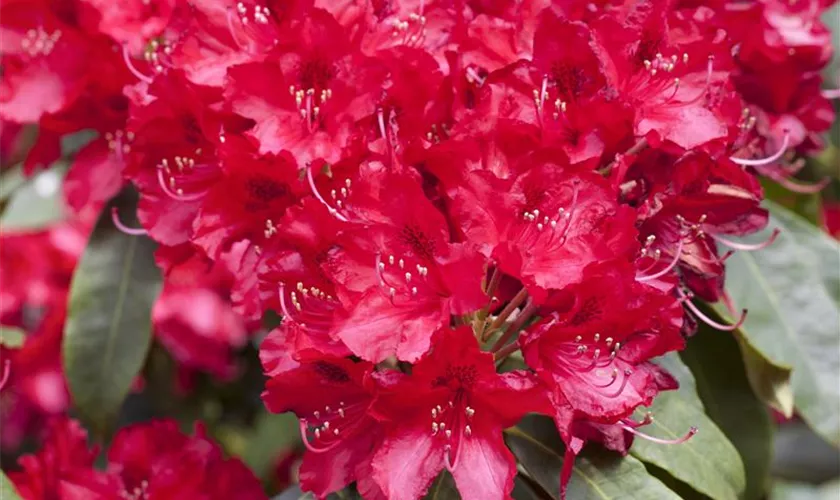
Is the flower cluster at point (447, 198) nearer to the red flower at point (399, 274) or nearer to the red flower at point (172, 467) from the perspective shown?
the red flower at point (399, 274)

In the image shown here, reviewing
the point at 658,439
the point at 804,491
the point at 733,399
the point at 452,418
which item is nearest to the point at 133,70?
the point at 452,418

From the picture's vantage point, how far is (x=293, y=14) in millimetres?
974

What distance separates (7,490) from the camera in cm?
104

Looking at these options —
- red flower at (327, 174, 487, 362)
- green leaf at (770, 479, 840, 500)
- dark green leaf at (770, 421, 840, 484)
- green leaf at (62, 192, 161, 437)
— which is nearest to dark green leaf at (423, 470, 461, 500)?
red flower at (327, 174, 487, 362)

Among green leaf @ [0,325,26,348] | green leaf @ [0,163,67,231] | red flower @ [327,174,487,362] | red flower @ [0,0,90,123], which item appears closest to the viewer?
red flower @ [327,174,487,362]

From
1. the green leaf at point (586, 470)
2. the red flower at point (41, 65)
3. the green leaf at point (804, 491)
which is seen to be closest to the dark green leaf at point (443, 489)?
the green leaf at point (586, 470)

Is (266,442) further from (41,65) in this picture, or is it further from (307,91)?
(307,91)

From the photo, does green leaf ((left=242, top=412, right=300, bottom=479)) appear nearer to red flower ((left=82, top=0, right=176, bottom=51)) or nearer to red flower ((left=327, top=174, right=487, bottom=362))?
red flower ((left=82, top=0, right=176, bottom=51))

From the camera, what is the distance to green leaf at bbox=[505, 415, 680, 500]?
92cm

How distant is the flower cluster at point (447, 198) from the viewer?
2.78 feet

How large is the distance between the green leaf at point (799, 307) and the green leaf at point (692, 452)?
0.18 metres

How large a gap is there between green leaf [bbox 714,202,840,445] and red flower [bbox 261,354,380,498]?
0.44 meters

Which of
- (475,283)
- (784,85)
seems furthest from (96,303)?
(784,85)

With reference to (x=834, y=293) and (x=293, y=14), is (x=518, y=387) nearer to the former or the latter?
(x=293, y=14)
